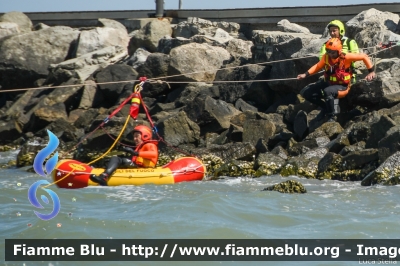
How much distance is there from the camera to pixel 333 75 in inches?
598

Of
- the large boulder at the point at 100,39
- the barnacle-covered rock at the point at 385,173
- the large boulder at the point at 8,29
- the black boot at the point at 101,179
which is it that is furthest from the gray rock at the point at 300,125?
the large boulder at the point at 8,29

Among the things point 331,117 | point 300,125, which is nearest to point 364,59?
point 331,117

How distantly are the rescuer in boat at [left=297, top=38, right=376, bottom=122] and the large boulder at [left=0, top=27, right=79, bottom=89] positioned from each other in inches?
402

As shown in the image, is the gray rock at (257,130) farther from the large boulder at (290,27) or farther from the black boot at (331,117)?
the large boulder at (290,27)

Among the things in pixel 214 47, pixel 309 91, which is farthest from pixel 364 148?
pixel 214 47

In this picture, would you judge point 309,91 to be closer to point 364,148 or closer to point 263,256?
point 364,148

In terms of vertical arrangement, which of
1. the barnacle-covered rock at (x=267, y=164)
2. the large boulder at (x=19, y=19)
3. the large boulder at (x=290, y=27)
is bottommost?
the barnacle-covered rock at (x=267, y=164)

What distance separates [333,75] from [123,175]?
419 cm

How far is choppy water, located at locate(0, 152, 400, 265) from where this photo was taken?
389 inches

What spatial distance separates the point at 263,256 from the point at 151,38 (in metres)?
14.6

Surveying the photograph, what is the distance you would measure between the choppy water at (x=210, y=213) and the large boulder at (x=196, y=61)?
20.3ft

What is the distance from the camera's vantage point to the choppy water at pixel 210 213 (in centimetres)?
988

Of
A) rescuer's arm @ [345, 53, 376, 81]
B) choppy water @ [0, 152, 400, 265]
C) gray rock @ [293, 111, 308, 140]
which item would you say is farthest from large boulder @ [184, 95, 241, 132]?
choppy water @ [0, 152, 400, 265]

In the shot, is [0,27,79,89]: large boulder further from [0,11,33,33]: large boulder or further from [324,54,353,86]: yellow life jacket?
[324,54,353,86]: yellow life jacket
